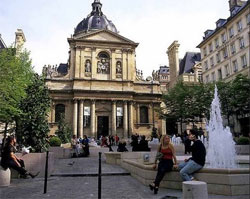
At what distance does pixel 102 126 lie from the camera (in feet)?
135

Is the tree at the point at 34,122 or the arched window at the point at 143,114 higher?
the arched window at the point at 143,114

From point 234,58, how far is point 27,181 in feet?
101

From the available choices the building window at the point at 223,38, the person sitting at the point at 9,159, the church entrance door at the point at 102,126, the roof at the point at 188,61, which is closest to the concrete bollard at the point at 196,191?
the person sitting at the point at 9,159

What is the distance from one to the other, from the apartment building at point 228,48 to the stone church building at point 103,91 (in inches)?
399

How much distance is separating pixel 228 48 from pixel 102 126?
905 inches

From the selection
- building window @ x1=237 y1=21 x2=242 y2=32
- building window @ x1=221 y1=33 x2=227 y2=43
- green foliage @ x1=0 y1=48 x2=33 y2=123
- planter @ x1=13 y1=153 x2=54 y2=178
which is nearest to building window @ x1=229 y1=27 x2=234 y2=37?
building window @ x1=221 y1=33 x2=227 y2=43

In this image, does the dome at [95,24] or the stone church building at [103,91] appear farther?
the dome at [95,24]

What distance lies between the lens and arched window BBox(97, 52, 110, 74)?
1678 inches

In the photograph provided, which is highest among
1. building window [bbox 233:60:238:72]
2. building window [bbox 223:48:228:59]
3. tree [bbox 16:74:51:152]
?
building window [bbox 223:48:228:59]

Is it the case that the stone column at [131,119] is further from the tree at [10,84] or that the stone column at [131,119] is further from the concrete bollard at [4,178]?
the concrete bollard at [4,178]

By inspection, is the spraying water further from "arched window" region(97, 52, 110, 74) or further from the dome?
the dome

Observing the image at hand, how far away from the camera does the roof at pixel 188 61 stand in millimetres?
54219

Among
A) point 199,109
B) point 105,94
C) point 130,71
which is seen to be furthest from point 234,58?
point 105,94

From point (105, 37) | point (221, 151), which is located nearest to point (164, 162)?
point (221, 151)
